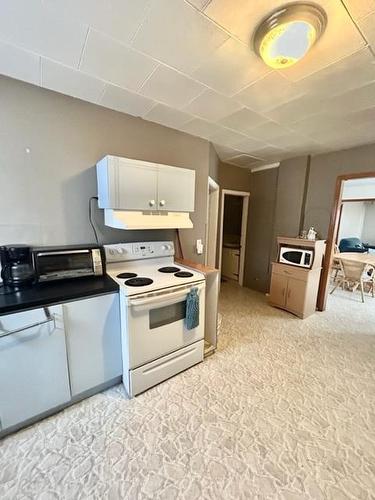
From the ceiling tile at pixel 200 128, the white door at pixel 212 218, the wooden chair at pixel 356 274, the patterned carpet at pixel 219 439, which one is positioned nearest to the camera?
the patterned carpet at pixel 219 439

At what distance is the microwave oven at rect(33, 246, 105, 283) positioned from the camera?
5.57ft

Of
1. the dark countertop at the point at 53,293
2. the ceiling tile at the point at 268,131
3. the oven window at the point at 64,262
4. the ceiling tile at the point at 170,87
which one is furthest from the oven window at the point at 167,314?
the ceiling tile at the point at 268,131

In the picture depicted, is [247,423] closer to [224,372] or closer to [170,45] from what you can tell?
[224,372]

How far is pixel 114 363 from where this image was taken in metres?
1.84

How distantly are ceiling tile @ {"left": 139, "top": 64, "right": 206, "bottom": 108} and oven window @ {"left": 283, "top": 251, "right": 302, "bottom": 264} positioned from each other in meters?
2.60

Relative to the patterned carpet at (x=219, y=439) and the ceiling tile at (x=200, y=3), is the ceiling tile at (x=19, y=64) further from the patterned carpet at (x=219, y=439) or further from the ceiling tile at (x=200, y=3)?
the patterned carpet at (x=219, y=439)

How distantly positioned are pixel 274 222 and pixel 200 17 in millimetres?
3396

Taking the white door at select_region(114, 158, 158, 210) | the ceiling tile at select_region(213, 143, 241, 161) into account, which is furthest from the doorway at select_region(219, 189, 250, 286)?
the white door at select_region(114, 158, 158, 210)

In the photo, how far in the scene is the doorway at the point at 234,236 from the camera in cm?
457

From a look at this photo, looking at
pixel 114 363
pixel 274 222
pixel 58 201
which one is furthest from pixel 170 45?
pixel 274 222

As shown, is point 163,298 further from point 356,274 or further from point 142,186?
point 356,274

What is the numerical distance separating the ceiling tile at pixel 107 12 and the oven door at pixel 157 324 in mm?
1649

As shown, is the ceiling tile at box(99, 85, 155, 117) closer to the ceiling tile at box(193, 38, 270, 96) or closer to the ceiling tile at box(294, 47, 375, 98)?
the ceiling tile at box(193, 38, 270, 96)

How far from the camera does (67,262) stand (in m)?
1.81
